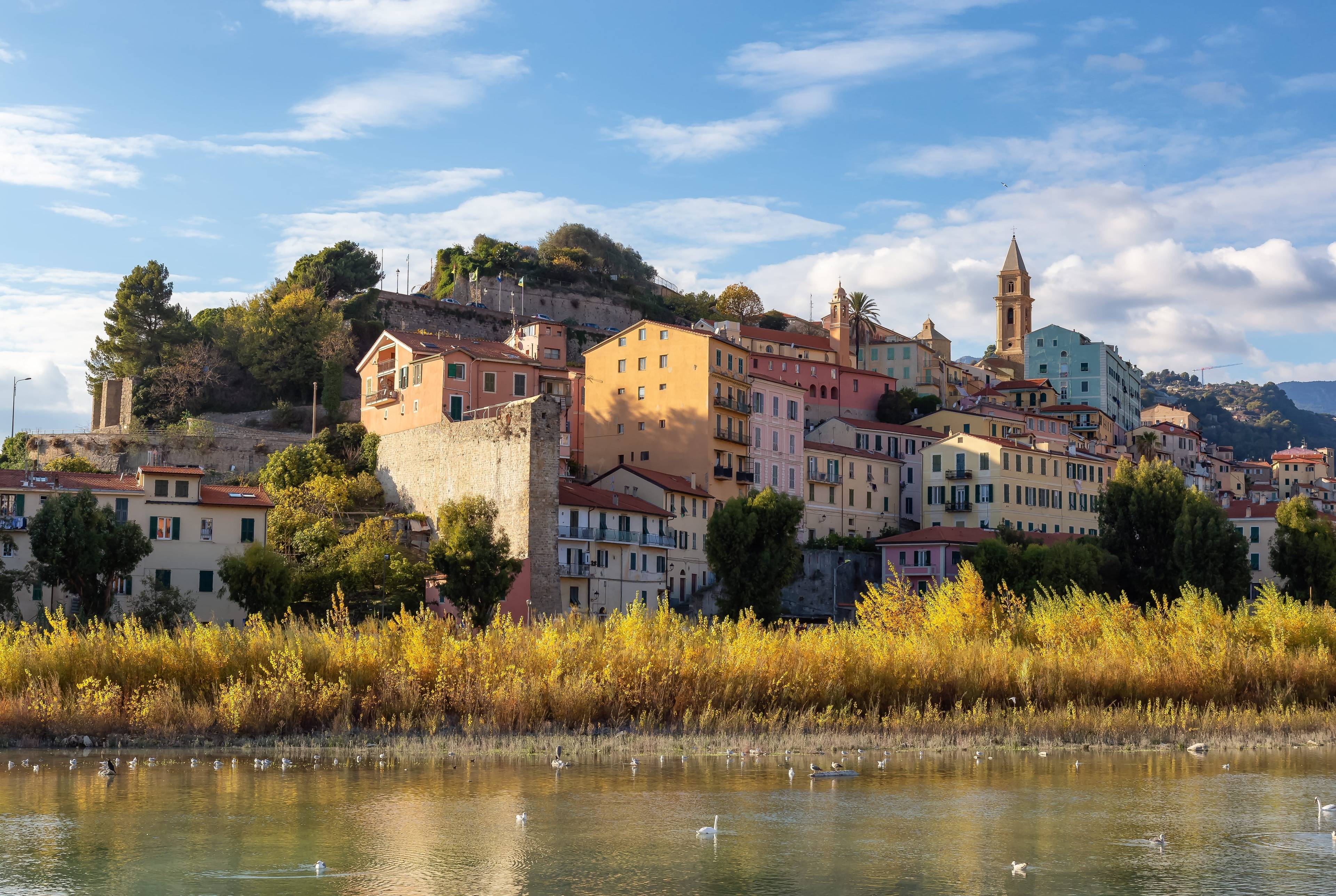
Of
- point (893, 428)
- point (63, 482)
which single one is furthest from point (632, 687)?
point (893, 428)

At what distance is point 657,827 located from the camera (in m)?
21.4

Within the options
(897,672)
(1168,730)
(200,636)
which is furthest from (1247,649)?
(200,636)

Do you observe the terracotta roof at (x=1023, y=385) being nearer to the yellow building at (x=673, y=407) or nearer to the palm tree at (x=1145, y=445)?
the palm tree at (x=1145, y=445)

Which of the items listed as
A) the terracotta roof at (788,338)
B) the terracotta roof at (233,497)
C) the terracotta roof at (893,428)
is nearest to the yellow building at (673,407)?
the terracotta roof at (893,428)

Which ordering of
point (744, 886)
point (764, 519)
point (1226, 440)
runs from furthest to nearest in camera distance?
point (1226, 440) → point (764, 519) → point (744, 886)

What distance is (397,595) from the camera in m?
56.2

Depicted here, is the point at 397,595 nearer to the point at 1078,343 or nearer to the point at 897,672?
the point at 897,672

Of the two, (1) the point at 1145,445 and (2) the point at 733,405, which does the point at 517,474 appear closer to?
(2) the point at 733,405

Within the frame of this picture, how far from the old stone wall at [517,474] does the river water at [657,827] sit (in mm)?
30747

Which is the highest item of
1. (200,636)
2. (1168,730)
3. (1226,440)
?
(1226,440)

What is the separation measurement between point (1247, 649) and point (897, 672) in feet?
35.0

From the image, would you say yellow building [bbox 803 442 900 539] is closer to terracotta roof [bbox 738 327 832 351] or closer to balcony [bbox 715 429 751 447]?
balcony [bbox 715 429 751 447]

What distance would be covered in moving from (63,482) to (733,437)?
3526 cm

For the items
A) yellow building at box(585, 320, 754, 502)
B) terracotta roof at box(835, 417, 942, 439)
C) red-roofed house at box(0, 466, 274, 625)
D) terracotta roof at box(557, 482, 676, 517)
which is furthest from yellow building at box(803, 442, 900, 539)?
red-roofed house at box(0, 466, 274, 625)
